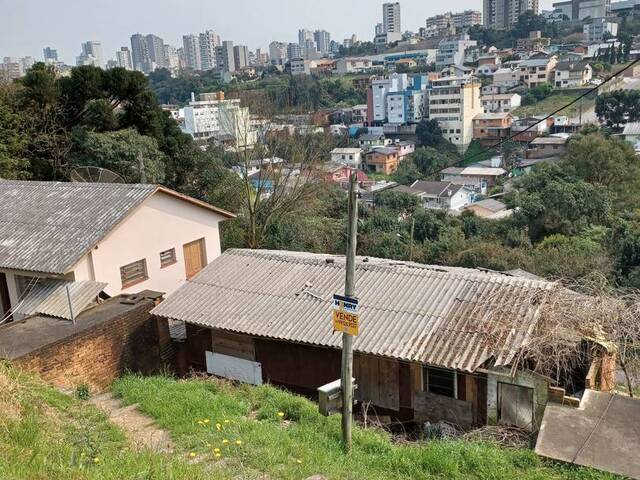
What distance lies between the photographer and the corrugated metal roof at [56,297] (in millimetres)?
11812

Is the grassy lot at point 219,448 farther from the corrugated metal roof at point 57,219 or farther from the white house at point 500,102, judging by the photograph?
the white house at point 500,102

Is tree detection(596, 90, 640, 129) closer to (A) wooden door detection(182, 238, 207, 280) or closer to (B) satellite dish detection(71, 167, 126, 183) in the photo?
(B) satellite dish detection(71, 167, 126, 183)

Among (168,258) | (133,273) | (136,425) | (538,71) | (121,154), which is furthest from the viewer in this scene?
(538,71)

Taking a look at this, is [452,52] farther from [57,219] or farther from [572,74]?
[57,219]

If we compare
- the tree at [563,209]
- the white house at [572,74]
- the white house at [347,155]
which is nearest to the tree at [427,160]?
the white house at [347,155]

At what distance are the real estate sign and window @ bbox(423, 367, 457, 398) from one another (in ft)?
10.4

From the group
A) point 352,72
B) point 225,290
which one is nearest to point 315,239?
point 225,290

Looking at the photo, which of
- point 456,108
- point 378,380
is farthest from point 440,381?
point 456,108

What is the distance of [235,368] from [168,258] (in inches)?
215

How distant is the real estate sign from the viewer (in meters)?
6.71

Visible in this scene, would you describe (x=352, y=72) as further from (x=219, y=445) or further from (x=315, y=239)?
(x=219, y=445)

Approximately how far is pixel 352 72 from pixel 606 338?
438ft

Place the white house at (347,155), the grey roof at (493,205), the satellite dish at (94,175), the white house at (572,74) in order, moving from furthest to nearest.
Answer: the white house at (572,74)
the white house at (347,155)
the grey roof at (493,205)
the satellite dish at (94,175)

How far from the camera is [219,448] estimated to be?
6785 mm
